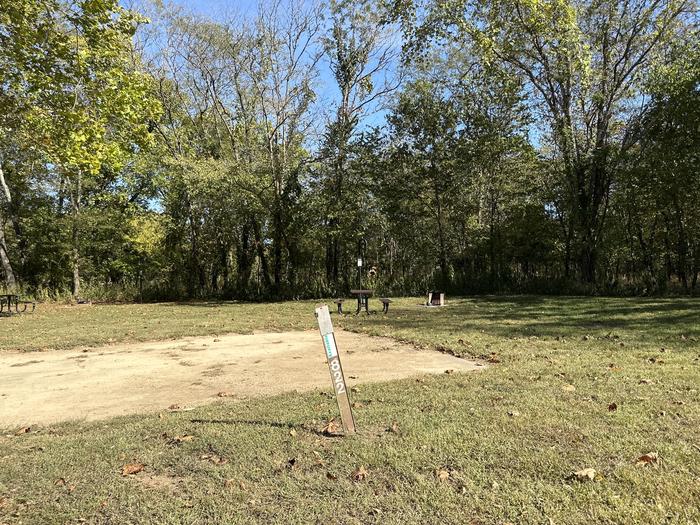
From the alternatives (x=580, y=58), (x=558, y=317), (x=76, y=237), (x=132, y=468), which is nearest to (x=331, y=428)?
(x=132, y=468)

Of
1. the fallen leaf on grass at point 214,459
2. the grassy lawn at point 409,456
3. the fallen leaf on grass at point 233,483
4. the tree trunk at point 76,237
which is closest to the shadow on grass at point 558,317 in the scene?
the grassy lawn at point 409,456

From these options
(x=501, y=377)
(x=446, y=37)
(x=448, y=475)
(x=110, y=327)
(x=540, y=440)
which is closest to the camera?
(x=448, y=475)

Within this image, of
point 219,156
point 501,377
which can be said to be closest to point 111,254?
point 219,156

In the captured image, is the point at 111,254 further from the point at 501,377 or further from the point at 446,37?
the point at 501,377

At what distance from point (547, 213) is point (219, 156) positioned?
15.5 m

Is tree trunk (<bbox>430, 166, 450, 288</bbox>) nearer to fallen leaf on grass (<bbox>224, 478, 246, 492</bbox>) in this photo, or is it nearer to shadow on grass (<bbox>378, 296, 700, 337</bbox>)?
shadow on grass (<bbox>378, 296, 700, 337</bbox>)

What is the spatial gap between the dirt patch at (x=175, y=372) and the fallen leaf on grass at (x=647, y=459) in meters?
3.05

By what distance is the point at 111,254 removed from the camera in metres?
24.5

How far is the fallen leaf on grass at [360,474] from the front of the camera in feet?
10.2

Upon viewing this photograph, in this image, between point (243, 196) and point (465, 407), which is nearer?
point (465, 407)

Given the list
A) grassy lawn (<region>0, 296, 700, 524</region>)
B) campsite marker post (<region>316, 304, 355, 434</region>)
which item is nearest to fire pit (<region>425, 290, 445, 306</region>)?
grassy lawn (<region>0, 296, 700, 524</region>)

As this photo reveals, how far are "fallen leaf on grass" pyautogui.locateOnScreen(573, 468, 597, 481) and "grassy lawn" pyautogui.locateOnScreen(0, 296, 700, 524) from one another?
26 millimetres

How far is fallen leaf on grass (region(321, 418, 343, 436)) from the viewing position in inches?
153

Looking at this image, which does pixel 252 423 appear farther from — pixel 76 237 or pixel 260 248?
pixel 76 237
